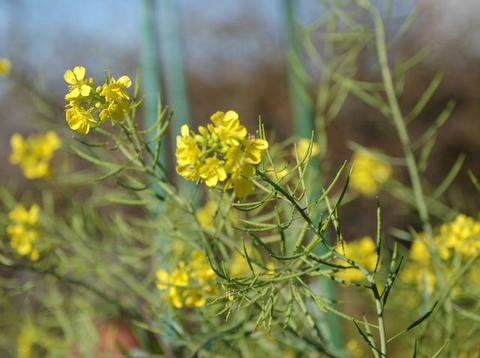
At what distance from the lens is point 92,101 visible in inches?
21.3

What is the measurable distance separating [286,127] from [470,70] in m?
1.72

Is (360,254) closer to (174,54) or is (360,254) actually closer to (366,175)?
(366,175)

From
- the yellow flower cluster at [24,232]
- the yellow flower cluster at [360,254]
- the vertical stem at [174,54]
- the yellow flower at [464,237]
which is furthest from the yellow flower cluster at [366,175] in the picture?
the vertical stem at [174,54]

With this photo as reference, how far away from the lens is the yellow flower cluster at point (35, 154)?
1.19 metres

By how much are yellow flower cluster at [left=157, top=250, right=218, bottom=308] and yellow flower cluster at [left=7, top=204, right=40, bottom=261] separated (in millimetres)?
263

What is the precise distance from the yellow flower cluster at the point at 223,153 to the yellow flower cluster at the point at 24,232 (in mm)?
513

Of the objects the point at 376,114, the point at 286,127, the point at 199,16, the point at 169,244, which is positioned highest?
the point at 169,244

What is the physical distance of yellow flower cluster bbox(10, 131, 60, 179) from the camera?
46.8 inches

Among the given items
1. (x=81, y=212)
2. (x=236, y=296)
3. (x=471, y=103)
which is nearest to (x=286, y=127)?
(x=471, y=103)

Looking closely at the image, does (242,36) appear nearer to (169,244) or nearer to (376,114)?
(376,114)

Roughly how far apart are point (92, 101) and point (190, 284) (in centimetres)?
30

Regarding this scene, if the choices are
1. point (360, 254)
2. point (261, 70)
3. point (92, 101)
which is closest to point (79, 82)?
point (92, 101)

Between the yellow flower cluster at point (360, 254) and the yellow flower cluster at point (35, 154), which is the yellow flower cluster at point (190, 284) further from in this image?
the yellow flower cluster at point (35, 154)

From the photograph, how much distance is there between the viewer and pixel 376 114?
4660 millimetres
